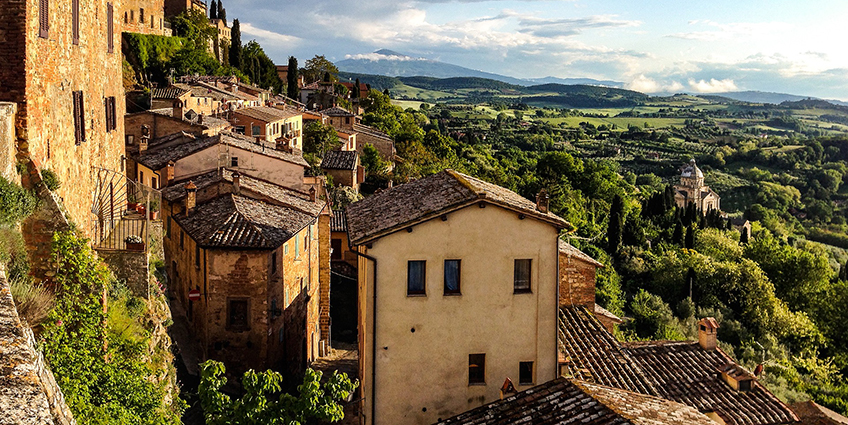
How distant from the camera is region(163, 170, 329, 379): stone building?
74.5 feet

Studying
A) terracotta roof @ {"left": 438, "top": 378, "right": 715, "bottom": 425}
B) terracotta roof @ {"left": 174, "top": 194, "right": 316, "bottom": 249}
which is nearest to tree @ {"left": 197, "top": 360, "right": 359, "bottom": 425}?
terracotta roof @ {"left": 438, "top": 378, "right": 715, "bottom": 425}

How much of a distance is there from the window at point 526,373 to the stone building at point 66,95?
10.6 metres

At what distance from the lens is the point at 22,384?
4.54m

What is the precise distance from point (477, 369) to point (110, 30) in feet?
48.0

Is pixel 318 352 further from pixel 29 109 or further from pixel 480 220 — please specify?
pixel 29 109

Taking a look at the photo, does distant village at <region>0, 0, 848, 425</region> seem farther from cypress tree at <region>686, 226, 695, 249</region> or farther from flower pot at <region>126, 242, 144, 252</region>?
cypress tree at <region>686, 226, 695, 249</region>

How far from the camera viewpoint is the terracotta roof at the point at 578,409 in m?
12.4

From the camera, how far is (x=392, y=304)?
51.0 ft

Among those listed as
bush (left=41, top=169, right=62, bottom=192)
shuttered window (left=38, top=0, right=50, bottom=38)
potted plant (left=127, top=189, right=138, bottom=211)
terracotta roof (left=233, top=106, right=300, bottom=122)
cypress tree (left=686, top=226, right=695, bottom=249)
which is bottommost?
Result: cypress tree (left=686, top=226, right=695, bottom=249)

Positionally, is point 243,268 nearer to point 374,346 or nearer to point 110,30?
point 110,30

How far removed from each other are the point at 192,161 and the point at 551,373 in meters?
20.6

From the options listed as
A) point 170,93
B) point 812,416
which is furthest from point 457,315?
point 170,93

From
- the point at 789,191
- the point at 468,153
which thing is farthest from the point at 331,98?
the point at 789,191

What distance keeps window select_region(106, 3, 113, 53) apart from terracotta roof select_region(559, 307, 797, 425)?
51.4ft
